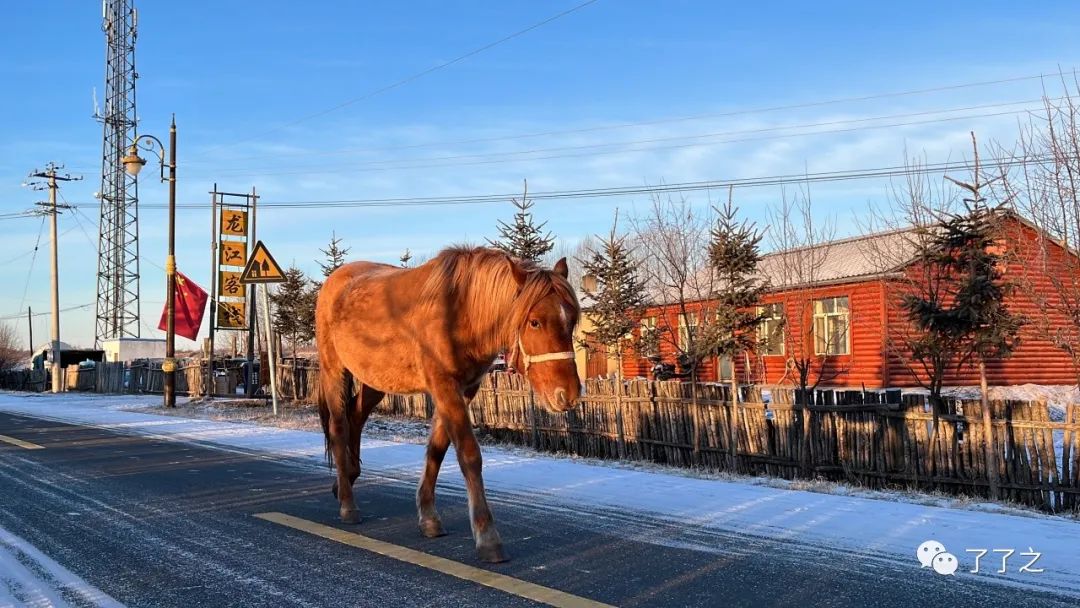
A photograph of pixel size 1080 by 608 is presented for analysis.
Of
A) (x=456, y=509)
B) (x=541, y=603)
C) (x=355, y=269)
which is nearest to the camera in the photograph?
(x=541, y=603)

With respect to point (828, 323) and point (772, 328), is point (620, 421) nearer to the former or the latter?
point (772, 328)

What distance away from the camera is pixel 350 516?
6555mm

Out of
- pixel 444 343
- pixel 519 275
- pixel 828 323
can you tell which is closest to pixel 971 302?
pixel 519 275

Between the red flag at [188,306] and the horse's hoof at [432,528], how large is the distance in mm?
21373

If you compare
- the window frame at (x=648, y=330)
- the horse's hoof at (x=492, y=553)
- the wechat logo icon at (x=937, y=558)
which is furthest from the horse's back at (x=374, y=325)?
the window frame at (x=648, y=330)

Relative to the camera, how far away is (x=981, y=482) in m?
8.40

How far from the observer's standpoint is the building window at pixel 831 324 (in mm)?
25031

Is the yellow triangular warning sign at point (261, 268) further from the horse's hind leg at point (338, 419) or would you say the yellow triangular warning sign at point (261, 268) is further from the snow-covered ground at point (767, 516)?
the horse's hind leg at point (338, 419)

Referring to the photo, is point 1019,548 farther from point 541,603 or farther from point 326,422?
point 326,422

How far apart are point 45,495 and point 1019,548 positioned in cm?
858

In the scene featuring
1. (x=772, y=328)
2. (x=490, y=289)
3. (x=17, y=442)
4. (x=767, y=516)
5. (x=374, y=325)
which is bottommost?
(x=767, y=516)

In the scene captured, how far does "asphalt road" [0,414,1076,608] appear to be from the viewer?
4461mm

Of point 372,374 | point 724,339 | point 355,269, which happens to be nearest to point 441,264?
point 372,374

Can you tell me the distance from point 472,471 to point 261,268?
1460cm
